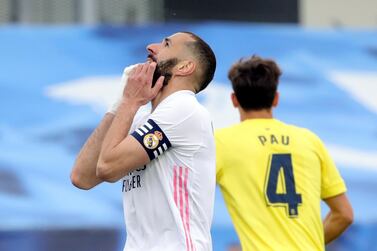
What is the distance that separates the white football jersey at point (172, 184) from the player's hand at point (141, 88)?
6cm

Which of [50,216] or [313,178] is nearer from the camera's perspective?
[313,178]

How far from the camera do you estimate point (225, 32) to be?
273 inches

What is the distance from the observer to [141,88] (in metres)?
3.28

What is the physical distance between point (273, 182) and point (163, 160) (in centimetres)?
104

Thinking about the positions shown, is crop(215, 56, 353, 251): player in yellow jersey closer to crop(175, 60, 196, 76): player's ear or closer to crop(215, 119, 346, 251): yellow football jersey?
crop(215, 119, 346, 251): yellow football jersey

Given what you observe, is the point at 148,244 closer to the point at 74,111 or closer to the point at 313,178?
the point at 313,178

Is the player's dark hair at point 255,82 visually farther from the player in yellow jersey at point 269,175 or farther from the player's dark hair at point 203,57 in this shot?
the player's dark hair at point 203,57

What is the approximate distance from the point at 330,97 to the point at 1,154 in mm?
2498

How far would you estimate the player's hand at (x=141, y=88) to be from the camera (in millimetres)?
3275

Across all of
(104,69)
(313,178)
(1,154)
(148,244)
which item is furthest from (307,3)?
(148,244)

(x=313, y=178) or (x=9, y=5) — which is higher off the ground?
(x=9, y=5)

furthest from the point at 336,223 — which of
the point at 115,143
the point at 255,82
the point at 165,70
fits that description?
the point at 115,143

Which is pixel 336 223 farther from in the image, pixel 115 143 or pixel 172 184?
pixel 115 143

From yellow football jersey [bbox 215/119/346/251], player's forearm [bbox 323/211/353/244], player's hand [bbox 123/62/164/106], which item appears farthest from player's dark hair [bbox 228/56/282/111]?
player's hand [bbox 123/62/164/106]
